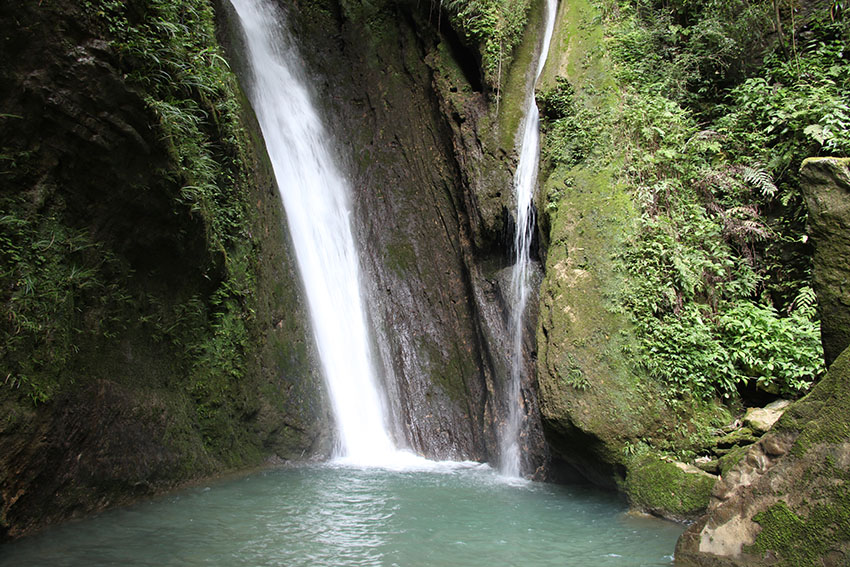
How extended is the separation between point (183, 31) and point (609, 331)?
5586 millimetres

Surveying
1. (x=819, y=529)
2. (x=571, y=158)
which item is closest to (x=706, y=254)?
(x=571, y=158)

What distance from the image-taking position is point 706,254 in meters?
6.03

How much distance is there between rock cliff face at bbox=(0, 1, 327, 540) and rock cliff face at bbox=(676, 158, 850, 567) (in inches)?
194

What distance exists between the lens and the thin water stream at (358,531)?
378cm

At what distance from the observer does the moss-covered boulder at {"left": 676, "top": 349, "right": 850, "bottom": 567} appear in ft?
9.57

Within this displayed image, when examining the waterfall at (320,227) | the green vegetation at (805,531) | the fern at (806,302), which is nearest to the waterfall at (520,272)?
the waterfall at (320,227)

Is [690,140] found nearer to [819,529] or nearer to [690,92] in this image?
[690,92]

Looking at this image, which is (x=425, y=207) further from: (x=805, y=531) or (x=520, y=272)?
(x=805, y=531)

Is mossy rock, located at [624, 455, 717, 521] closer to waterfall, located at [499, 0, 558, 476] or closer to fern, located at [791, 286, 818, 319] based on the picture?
fern, located at [791, 286, 818, 319]

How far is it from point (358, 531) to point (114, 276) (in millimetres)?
3394

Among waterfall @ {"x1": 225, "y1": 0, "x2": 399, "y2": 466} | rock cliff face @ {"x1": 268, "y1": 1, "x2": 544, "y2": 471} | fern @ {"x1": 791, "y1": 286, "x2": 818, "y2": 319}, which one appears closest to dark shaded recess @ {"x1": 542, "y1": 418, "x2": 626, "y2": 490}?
rock cliff face @ {"x1": 268, "y1": 1, "x2": 544, "y2": 471}

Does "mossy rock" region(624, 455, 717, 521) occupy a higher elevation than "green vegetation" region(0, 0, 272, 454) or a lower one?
lower

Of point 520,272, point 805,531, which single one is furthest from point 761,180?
point 805,531

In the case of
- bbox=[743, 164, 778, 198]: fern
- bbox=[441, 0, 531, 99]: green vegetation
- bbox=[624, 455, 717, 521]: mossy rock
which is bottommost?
bbox=[624, 455, 717, 521]: mossy rock
